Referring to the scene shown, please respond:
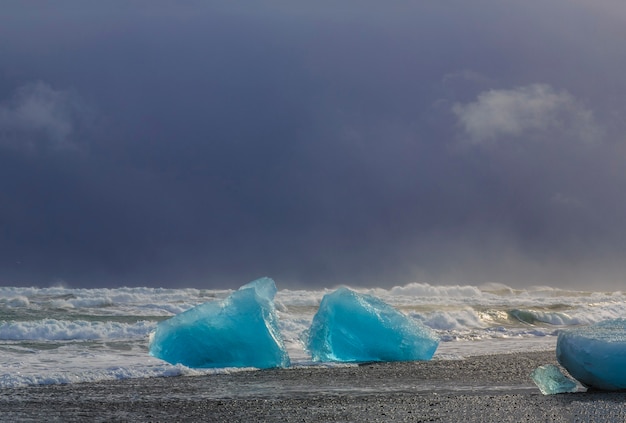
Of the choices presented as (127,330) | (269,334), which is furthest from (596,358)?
(127,330)

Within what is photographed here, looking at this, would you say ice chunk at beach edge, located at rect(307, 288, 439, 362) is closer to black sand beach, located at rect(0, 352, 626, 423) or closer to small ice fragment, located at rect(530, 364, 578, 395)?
black sand beach, located at rect(0, 352, 626, 423)

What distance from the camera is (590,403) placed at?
6.95 meters

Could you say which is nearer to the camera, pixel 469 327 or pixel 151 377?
pixel 151 377

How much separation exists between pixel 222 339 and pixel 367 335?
207 cm

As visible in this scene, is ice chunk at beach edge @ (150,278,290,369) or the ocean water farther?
ice chunk at beach edge @ (150,278,290,369)

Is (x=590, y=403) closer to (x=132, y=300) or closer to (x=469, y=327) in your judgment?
(x=469, y=327)

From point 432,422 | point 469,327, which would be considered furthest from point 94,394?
point 469,327

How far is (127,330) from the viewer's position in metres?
13.3

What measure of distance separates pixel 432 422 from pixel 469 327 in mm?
10879

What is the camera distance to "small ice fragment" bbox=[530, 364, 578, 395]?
7.57m

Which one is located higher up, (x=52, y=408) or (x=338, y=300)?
(x=338, y=300)

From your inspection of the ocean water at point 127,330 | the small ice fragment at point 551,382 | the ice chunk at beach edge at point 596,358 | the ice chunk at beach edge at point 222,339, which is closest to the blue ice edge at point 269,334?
the ice chunk at beach edge at point 222,339

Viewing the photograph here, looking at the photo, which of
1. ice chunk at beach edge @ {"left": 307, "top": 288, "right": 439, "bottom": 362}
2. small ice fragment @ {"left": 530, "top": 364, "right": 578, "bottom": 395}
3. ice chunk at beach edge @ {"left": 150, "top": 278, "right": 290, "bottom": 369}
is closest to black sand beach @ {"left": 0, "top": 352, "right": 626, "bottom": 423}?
small ice fragment @ {"left": 530, "top": 364, "right": 578, "bottom": 395}

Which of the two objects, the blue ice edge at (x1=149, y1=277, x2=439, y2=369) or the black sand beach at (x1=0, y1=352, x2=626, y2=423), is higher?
the blue ice edge at (x1=149, y1=277, x2=439, y2=369)
